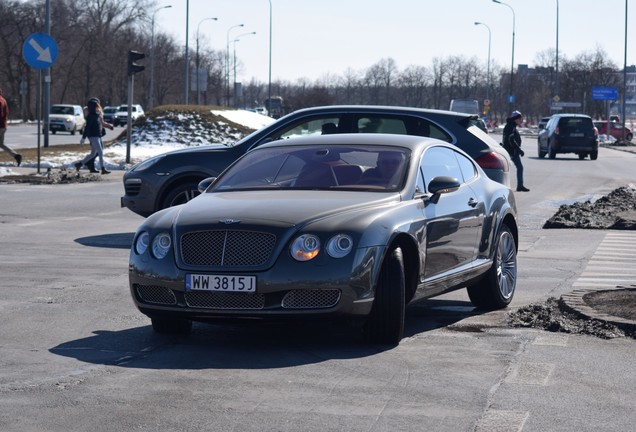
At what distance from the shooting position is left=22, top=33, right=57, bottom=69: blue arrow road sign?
27.6m

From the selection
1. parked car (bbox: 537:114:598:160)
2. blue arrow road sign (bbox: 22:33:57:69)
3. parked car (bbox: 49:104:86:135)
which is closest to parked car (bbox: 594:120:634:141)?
parked car (bbox: 49:104:86:135)

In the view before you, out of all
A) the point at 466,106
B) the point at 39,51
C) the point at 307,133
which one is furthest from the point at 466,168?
the point at 466,106

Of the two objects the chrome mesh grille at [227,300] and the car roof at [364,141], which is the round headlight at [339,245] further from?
the car roof at [364,141]

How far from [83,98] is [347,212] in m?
111

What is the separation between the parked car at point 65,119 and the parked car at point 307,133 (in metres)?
55.1

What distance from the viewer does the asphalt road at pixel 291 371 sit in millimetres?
5996

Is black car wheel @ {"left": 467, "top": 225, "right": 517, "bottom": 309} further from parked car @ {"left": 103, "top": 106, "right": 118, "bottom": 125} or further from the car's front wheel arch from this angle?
A: parked car @ {"left": 103, "top": 106, "right": 118, "bottom": 125}

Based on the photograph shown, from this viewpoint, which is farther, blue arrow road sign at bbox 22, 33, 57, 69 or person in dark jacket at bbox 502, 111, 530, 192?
person in dark jacket at bbox 502, 111, 530, 192

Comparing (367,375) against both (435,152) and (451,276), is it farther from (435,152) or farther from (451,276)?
(435,152)

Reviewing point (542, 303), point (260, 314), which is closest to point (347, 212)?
point (260, 314)

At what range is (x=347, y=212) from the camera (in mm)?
8070

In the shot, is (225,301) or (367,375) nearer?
(367,375)

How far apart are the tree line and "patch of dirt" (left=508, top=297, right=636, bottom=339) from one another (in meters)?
77.1

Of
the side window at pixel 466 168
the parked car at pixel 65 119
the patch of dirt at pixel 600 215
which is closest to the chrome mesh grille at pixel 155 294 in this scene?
the side window at pixel 466 168
